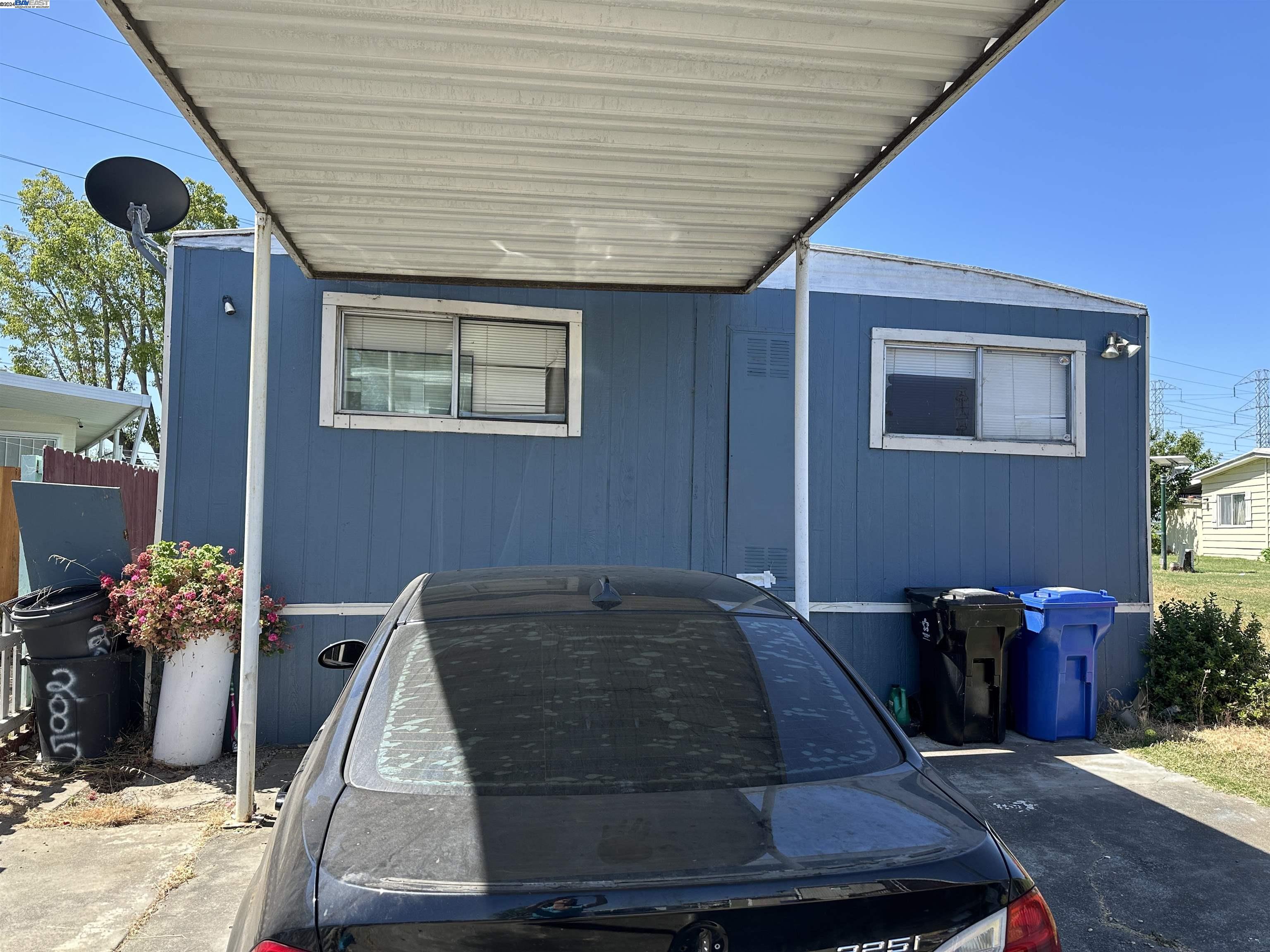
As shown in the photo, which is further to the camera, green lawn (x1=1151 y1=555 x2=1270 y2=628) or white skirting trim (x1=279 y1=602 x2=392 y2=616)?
green lawn (x1=1151 y1=555 x2=1270 y2=628)

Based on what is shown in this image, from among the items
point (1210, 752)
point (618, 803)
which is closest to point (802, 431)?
point (618, 803)

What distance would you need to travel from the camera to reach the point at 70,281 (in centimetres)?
2119

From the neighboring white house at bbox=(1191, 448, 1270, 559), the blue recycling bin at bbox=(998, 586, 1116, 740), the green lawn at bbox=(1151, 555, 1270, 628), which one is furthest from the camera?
the neighboring white house at bbox=(1191, 448, 1270, 559)

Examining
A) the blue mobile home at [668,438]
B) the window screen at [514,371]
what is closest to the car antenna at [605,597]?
the blue mobile home at [668,438]

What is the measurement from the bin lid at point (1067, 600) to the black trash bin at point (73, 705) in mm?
6137

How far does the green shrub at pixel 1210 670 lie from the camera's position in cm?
625

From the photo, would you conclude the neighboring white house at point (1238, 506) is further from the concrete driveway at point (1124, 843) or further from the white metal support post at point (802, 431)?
the white metal support post at point (802, 431)

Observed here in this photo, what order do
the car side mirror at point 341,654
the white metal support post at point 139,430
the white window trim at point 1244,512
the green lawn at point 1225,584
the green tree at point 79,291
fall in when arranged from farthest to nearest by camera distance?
the white window trim at point 1244,512 → the green tree at point 79,291 → the green lawn at point 1225,584 → the white metal support post at point 139,430 → the car side mirror at point 341,654

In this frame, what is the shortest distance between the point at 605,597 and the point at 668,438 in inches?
146

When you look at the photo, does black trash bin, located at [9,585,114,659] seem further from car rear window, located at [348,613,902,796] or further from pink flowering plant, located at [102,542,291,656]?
car rear window, located at [348,613,902,796]

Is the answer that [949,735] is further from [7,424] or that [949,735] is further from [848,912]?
[7,424]

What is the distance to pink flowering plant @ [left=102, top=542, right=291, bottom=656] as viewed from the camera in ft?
16.1

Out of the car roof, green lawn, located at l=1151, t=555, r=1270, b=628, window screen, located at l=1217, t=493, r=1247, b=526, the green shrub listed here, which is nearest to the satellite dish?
the car roof

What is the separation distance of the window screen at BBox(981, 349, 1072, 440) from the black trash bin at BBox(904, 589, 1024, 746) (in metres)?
1.56
